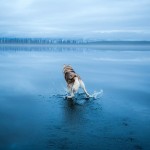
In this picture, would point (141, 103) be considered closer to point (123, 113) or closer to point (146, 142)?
point (123, 113)

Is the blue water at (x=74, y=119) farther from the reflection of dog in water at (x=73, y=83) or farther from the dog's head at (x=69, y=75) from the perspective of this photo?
the dog's head at (x=69, y=75)

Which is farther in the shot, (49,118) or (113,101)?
(113,101)

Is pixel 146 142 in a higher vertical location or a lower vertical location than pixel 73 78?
lower

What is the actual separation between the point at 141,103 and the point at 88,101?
210 cm

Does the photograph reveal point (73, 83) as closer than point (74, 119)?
No

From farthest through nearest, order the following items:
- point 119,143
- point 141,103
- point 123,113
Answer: point 141,103 < point 123,113 < point 119,143

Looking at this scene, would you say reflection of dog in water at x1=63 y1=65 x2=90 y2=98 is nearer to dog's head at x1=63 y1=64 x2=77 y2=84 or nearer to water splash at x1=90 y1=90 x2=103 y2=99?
dog's head at x1=63 y1=64 x2=77 y2=84

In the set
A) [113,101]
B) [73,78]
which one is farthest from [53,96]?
[113,101]

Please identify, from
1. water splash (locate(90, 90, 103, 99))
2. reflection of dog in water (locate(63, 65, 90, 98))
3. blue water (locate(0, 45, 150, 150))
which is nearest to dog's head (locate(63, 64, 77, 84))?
reflection of dog in water (locate(63, 65, 90, 98))

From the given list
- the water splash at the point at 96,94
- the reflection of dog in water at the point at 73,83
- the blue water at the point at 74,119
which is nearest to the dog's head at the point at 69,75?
the reflection of dog in water at the point at 73,83

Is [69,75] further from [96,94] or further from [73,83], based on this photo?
[96,94]

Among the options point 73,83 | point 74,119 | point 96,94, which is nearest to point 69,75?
point 73,83

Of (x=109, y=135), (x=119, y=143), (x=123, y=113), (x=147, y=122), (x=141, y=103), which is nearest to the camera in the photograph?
(x=119, y=143)

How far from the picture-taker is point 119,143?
7465mm
